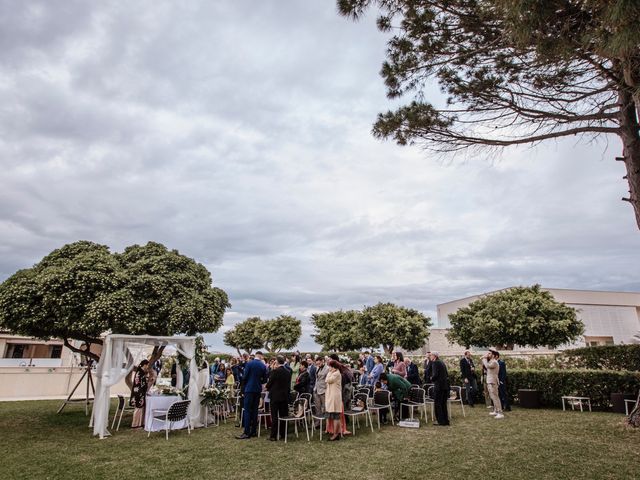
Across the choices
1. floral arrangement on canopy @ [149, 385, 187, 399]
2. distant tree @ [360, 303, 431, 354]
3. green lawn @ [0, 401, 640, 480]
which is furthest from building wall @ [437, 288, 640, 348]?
floral arrangement on canopy @ [149, 385, 187, 399]

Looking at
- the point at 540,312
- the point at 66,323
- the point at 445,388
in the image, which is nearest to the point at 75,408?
the point at 66,323

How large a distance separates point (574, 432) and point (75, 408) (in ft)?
51.0

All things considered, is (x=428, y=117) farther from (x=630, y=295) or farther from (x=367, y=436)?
(x=630, y=295)

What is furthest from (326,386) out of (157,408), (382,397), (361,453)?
(157,408)

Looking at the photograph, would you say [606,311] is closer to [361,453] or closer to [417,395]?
[417,395]

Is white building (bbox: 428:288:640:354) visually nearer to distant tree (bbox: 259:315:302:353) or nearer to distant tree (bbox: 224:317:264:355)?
distant tree (bbox: 259:315:302:353)

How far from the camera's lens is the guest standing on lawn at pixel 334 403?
8047 millimetres

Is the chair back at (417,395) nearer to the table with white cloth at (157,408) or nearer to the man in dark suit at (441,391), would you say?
the man in dark suit at (441,391)

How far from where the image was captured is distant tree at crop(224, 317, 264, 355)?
4226 centimetres

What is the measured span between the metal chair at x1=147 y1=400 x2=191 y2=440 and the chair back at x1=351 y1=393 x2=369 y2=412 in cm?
415

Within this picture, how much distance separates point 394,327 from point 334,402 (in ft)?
91.5

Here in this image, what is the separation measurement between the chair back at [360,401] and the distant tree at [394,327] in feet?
82.8

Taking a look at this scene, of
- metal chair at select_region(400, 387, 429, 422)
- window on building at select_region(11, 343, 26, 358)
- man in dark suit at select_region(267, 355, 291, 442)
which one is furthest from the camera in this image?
window on building at select_region(11, 343, 26, 358)

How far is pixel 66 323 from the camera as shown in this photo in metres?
9.19
